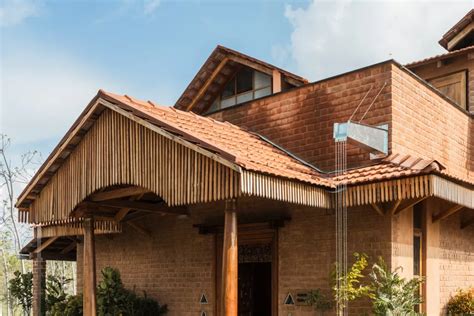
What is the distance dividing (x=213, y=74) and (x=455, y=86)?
5.93 metres

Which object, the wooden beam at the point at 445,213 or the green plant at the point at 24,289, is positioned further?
the green plant at the point at 24,289

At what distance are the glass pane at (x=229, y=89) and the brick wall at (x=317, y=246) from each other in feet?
15.6

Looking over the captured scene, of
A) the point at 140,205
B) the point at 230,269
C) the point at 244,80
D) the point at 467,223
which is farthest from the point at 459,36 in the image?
the point at 230,269

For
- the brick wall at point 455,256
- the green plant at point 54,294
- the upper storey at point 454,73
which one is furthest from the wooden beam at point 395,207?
the green plant at point 54,294

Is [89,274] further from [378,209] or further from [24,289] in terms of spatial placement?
[24,289]

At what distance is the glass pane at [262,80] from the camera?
13.4m

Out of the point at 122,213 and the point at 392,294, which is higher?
the point at 122,213

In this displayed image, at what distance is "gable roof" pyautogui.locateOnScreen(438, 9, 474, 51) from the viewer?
15423 mm

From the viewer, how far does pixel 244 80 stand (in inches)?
558

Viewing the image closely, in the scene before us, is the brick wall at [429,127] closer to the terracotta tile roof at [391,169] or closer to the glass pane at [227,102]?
the terracotta tile roof at [391,169]

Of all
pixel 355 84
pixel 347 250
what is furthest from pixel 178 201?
pixel 355 84

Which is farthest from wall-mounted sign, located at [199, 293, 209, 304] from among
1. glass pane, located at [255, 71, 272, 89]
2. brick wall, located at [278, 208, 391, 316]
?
glass pane, located at [255, 71, 272, 89]

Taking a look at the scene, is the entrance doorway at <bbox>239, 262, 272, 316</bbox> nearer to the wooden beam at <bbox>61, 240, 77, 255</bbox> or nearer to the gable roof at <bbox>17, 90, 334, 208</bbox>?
the gable roof at <bbox>17, 90, 334, 208</bbox>

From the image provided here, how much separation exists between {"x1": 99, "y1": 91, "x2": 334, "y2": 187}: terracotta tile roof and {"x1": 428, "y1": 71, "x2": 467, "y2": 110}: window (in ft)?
17.6
